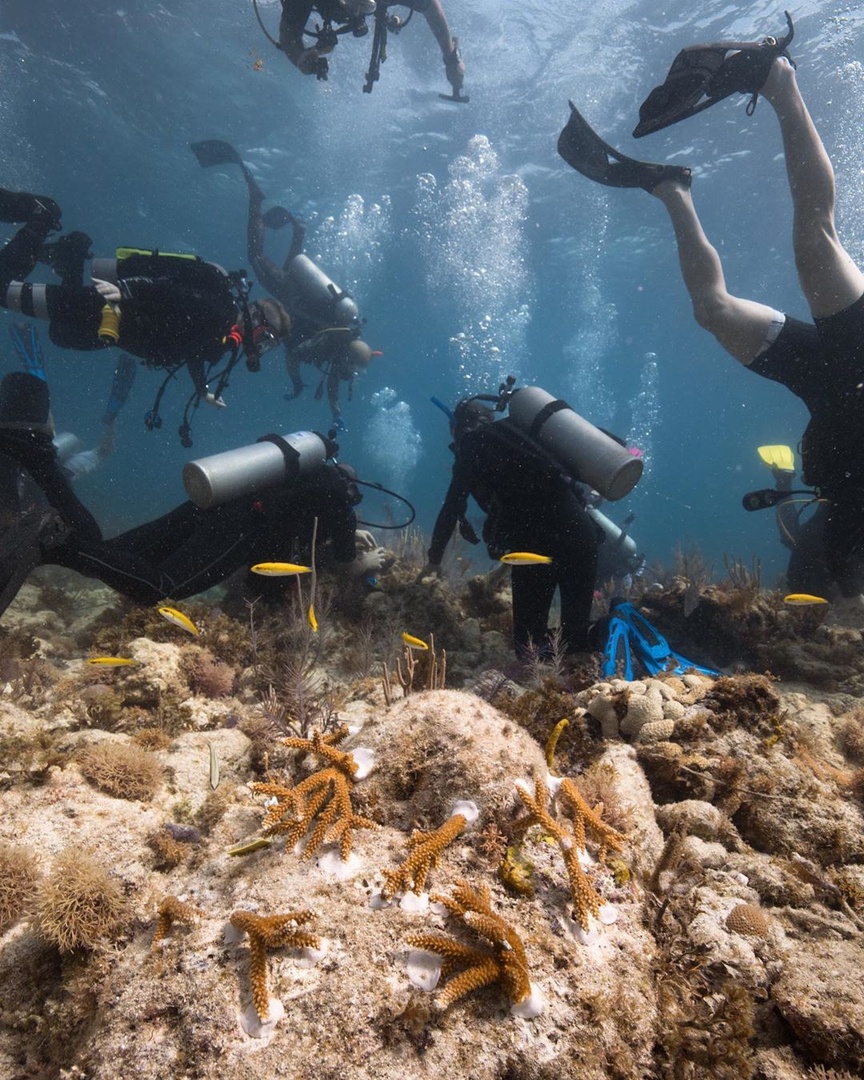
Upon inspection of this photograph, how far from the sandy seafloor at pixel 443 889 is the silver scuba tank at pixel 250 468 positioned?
7.51 ft

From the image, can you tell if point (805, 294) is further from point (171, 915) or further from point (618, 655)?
point (171, 915)

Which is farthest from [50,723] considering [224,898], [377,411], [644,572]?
[377,411]

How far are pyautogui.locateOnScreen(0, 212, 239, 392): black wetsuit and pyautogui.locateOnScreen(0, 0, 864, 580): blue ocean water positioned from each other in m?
10.4

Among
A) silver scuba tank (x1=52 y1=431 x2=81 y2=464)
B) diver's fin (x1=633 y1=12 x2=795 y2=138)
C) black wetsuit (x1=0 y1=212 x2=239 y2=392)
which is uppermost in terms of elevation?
diver's fin (x1=633 y1=12 x2=795 y2=138)

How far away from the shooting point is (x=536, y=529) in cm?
579

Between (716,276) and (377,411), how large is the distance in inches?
4213

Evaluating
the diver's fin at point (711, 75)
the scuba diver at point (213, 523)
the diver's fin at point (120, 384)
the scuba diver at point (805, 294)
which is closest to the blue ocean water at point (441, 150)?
the scuba diver at point (805, 294)

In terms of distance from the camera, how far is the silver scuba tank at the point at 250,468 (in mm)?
5504

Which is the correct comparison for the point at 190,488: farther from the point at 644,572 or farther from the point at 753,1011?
the point at 644,572

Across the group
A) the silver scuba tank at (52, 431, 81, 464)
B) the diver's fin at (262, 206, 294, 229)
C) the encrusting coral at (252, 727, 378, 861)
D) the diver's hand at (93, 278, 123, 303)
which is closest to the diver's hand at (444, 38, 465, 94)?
the diver's fin at (262, 206, 294, 229)

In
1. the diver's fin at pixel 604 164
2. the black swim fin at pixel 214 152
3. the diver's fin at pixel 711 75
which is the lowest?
the diver's fin at pixel 604 164

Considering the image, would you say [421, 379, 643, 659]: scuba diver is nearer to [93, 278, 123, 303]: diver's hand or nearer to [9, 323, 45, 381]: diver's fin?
[93, 278, 123, 303]: diver's hand

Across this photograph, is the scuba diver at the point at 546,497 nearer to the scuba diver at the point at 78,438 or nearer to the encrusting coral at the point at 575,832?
the encrusting coral at the point at 575,832

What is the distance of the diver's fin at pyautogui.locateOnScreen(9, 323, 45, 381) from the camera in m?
8.33
